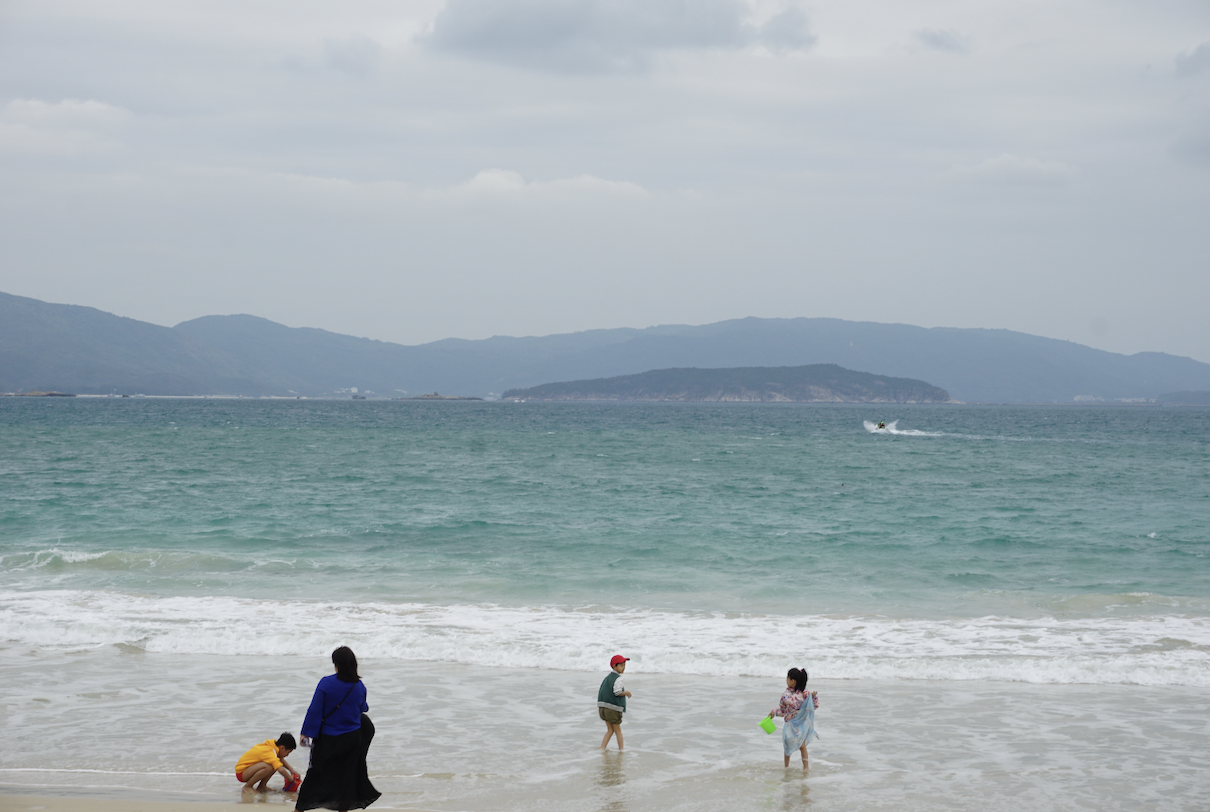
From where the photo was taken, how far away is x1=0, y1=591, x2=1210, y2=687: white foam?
45.7ft

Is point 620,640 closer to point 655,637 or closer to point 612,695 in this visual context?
point 655,637

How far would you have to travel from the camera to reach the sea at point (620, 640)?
31.8ft

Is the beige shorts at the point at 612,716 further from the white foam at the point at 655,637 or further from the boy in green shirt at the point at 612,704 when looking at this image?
the white foam at the point at 655,637

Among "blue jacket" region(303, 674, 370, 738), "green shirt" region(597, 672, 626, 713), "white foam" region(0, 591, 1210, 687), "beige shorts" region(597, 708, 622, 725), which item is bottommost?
"white foam" region(0, 591, 1210, 687)

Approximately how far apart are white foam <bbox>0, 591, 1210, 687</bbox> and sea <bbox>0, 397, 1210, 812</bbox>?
8 cm

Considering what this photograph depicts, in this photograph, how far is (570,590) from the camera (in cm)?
1959

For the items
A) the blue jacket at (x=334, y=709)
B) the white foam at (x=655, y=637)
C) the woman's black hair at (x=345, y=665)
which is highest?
the woman's black hair at (x=345, y=665)

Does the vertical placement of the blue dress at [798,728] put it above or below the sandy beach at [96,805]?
above

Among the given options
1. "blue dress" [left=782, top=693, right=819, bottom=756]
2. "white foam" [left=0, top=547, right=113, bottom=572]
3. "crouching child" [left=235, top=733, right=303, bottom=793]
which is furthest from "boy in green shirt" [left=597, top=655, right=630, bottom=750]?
"white foam" [left=0, top=547, right=113, bottom=572]

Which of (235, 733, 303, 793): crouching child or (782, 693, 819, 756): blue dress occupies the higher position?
(782, 693, 819, 756): blue dress

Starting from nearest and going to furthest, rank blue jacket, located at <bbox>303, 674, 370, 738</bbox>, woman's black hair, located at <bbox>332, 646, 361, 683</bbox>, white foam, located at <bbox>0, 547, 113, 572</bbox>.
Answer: woman's black hair, located at <bbox>332, 646, 361, 683</bbox>
blue jacket, located at <bbox>303, 674, 370, 738</bbox>
white foam, located at <bbox>0, 547, 113, 572</bbox>

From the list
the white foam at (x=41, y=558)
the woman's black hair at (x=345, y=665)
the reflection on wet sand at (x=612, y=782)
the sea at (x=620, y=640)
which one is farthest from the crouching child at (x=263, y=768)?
the white foam at (x=41, y=558)

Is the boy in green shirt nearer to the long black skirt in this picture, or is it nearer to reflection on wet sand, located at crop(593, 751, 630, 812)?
reflection on wet sand, located at crop(593, 751, 630, 812)

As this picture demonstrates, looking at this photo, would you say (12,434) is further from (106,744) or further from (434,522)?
(106,744)
